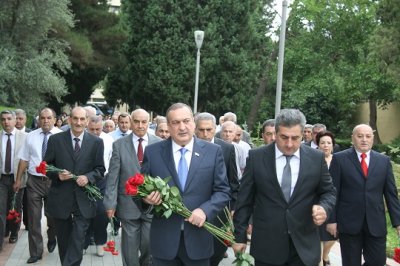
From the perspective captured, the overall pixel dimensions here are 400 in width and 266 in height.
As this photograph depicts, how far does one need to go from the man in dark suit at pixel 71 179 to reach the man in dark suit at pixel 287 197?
3042mm

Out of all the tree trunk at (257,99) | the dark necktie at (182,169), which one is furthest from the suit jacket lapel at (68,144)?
the tree trunk at (257,99)

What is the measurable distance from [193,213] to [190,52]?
107ft

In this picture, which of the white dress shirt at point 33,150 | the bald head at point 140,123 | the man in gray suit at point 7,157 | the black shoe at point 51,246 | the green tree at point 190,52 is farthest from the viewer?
the green tree at point 190,52

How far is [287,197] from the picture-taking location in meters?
5.09

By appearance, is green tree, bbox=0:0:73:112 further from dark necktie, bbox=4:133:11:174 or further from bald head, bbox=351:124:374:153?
bald head, bbox=351:124:374:153

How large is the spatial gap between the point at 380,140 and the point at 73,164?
2840 cm

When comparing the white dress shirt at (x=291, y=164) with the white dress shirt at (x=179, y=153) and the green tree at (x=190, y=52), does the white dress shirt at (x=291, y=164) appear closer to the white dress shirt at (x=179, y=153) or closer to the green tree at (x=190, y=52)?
the white dress shirt at (x=179, y=153)

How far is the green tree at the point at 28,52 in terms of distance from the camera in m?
26.4

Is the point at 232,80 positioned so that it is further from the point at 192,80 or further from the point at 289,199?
the point at 289,199

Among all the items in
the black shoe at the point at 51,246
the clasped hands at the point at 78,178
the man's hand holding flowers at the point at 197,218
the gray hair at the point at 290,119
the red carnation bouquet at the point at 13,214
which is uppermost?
the gray hair at the point at 290,119

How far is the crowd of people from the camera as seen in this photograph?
5.10 metres

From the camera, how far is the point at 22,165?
9.46 meters

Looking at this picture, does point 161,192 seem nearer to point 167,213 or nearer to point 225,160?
point 167,213

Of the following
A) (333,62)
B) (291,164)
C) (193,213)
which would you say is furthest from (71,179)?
(333,62)
